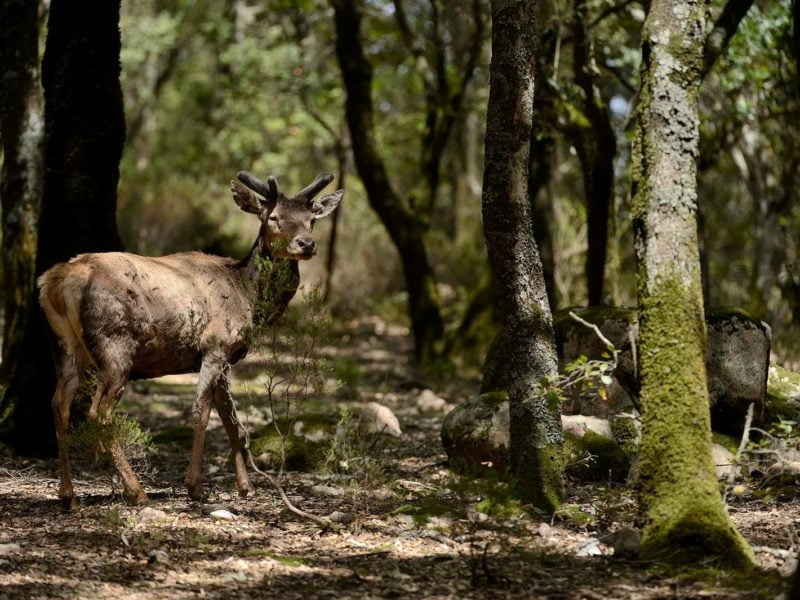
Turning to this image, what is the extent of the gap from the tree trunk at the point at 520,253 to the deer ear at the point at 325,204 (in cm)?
226

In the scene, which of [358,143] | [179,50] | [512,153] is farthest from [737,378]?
[179,50]

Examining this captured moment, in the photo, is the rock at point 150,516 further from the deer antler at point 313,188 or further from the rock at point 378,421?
the rock at point 378,421

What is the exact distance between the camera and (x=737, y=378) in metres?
9.45

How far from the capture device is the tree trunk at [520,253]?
737cm

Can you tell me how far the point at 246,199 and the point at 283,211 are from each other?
15.2 inches

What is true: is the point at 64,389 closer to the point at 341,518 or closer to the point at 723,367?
the point at 341,518

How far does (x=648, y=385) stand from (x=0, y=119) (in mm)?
8497

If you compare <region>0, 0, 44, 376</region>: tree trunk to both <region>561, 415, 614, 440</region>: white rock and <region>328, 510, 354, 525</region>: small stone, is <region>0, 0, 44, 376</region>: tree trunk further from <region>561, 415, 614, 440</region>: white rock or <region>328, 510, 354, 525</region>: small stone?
<region>561, 415, 614, 440</region>: white rock

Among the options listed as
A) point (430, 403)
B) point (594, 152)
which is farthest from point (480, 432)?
point (430, 403)

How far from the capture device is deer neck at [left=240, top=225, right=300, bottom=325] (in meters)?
8.04

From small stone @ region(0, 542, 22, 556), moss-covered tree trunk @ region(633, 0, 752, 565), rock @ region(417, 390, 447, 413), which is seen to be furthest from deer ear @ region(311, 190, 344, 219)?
rock @ region(417, 390, 447, 413)

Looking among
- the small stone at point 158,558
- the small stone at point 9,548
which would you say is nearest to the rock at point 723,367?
the small stone at point 158,558

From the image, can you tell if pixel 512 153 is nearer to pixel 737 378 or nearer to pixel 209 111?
pixel 737 378

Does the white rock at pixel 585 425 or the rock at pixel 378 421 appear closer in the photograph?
the white rock at pixel 585 425
